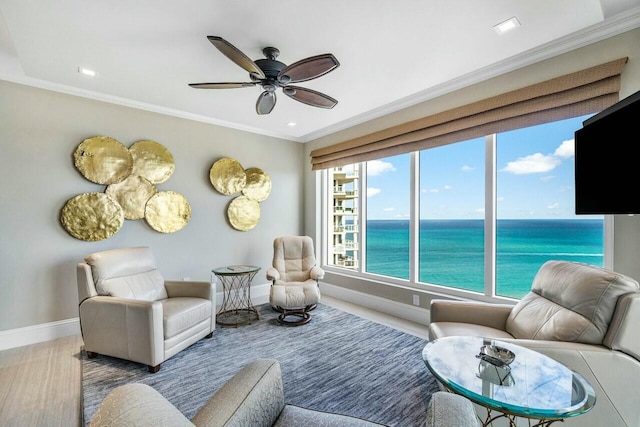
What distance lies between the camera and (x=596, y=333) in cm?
153

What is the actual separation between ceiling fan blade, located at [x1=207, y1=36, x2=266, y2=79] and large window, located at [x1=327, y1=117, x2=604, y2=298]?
7.56ft

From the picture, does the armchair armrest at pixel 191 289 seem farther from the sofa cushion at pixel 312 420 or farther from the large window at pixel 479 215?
the large window at pixel 479 215

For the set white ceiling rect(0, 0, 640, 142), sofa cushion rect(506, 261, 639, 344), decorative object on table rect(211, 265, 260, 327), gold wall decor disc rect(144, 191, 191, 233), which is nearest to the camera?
sofa cushion rect(506, 261, 639, 344)

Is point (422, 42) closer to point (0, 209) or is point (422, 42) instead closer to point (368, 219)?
point (368, 219)

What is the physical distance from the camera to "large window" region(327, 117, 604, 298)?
263cm

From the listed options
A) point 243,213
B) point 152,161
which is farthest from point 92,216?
point 243,213

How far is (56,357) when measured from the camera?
256 cm

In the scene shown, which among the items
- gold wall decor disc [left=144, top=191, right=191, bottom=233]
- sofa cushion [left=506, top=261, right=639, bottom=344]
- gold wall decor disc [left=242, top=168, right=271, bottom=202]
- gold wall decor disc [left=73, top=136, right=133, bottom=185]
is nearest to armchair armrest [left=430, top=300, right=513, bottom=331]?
sofa cushion [left=506, top=261, right=639, bottom=344]

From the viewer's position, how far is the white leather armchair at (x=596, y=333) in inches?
55.8

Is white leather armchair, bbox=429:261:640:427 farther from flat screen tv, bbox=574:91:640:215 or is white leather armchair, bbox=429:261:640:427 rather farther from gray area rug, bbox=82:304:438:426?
gray area rug, bbox=82:304:438:426

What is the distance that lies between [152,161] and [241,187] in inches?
48.2

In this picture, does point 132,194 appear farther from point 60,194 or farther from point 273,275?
point 273,275

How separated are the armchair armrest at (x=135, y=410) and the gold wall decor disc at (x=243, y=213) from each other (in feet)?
11.7

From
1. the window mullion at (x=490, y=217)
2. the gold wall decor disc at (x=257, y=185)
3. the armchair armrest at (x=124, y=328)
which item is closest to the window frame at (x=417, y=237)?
the window mullion at (x=490, y=217)
